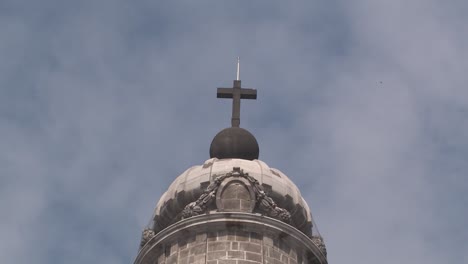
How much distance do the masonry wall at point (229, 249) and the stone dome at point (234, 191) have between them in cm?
90

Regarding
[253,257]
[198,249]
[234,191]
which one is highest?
[234,191]

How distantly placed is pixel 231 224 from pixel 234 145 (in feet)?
12.5

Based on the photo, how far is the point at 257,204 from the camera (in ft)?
99.4

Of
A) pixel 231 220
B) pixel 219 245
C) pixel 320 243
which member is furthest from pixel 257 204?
pixel 320 243

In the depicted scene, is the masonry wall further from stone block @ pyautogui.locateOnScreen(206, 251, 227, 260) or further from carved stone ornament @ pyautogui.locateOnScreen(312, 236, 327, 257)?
carved stone ornament @ pyautogui.locateOnScreen(312, 236, 327, 257)

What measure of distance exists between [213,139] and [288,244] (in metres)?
4.66

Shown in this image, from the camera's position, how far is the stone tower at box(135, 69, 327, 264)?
96.4ft

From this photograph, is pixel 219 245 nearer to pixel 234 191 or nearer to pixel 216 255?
pixel 216 255

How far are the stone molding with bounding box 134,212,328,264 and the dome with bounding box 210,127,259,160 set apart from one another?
3.26 meters

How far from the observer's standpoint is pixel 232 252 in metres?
29.1

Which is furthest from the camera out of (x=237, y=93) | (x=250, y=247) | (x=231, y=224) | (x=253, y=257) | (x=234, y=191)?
(x=237, y=93)

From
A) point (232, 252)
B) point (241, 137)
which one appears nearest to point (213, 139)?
point (241, 137)

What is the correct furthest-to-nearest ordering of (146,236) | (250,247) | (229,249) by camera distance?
(146,236) < (250,247) < (229,249)

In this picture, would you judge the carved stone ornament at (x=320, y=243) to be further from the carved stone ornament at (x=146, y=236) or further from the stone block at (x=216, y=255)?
the carved stone ornament at (x=146, y=236)
